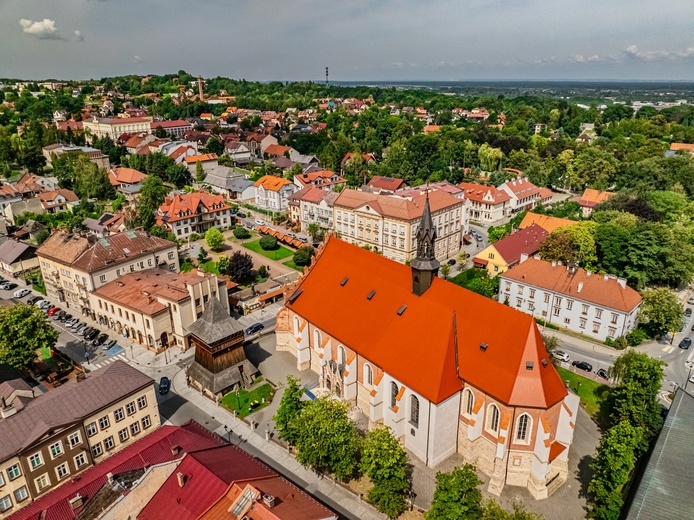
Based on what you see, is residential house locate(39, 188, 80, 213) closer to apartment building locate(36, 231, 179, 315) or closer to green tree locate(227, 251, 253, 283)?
apartment building locate(36, 231, 179, 315)

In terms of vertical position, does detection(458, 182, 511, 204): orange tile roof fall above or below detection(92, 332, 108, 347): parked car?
above

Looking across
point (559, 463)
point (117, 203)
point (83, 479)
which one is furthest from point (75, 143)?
point (559, 463)

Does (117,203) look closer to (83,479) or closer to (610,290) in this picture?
(83,479)

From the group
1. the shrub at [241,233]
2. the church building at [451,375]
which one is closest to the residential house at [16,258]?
the shrub at [241,233]

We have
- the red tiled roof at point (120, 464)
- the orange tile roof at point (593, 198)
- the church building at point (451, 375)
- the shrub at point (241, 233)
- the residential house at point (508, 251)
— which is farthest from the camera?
the orange tile roof at point (593, 198)

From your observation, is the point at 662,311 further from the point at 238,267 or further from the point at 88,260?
the point at 88,260

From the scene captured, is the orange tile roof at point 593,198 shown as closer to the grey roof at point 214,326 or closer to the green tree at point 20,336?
the grey roof at point 214,326

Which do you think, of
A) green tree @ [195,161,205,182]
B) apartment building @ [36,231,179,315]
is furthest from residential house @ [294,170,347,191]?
apartment building @ [36,231,179,315]
